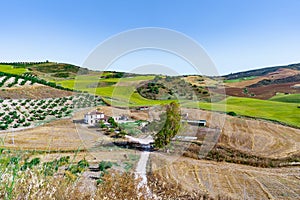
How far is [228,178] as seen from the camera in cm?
980

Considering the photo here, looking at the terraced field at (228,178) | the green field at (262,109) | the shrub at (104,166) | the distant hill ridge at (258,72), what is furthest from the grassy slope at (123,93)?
the distant hill ridge at (258,72)

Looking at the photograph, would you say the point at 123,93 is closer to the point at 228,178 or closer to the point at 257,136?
the point at 228,178

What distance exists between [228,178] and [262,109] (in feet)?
71.4

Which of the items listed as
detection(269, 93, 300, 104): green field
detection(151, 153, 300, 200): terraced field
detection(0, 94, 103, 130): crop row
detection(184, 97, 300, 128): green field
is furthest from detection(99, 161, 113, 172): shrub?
detection(269, 93, 300, 104): green field

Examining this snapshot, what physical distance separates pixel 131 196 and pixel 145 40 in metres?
3.97

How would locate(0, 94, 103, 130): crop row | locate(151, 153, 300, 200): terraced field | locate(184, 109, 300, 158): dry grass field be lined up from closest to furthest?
locate(151, 153, 300, 200): terraced field < locate(184, 109, 300, 158): dry grass field < locate(0, 94, 103, 130): crop row

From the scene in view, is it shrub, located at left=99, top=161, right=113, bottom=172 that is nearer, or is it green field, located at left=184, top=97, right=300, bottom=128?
A: shrub, located at left=99, top=161, right=113, bottom=172

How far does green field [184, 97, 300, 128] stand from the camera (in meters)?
24.2

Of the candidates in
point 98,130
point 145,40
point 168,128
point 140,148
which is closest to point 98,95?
point 98,130

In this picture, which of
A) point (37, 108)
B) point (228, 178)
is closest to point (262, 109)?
point (228, 178)

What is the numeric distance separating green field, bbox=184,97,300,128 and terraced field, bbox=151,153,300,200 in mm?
11065

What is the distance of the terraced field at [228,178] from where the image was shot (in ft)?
27.0

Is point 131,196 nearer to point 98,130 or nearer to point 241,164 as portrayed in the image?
point 241,164

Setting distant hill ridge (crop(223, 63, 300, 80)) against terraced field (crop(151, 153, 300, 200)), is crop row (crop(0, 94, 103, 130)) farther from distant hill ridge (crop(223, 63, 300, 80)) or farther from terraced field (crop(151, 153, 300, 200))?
distant hill ridge (crop(223, 63, 300, 80))
